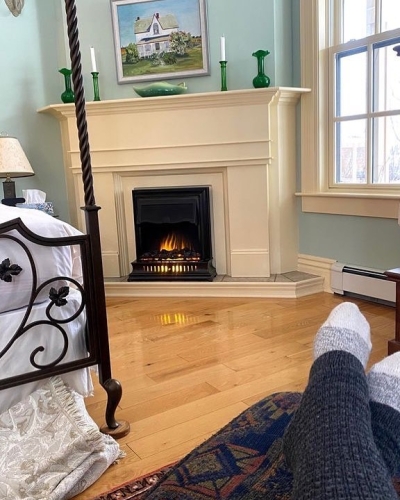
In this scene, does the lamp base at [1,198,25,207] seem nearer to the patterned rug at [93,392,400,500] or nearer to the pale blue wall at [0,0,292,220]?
the pale blue wall at [0,0,292,220]

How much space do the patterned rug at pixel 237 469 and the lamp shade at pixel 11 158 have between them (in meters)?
2.34

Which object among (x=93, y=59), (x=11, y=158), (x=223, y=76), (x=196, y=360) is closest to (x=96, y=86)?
(x=93, y=59)

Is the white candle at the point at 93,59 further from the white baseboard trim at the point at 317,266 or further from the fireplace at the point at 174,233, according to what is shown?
the white baseboard trim at the point at 317,266

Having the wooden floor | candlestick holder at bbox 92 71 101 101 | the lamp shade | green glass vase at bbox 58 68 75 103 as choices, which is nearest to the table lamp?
the lamp shade

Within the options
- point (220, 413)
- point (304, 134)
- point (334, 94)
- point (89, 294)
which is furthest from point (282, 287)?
point (89, 294)

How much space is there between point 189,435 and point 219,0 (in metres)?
2.81

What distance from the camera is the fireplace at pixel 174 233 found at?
129 inches

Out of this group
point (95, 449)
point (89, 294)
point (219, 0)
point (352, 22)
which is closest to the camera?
point (95, 449)

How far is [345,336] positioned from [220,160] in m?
2.32

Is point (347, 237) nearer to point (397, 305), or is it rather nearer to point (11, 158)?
point (397, 305)

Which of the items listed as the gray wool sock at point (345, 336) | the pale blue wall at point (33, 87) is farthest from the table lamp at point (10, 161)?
the gray wool sock at point (345, 336)

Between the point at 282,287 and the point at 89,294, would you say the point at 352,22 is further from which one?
the point at 89,294

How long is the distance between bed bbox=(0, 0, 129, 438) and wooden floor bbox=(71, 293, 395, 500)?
19cm

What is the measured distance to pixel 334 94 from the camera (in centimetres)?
312
